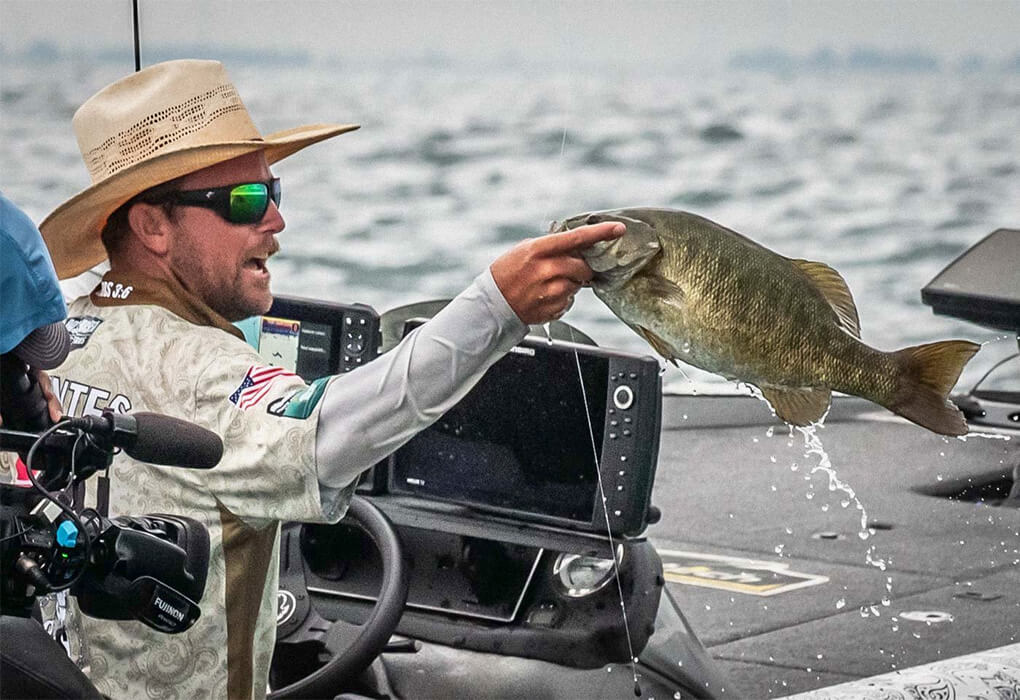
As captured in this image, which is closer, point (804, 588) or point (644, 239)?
point (644, 239)

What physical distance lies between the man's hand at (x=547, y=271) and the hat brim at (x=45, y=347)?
1.31ft

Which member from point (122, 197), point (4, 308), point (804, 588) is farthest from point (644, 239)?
point (804, 588)

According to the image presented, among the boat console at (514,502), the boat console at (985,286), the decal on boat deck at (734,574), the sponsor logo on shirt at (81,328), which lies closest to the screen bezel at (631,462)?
the boat console at (514,502)

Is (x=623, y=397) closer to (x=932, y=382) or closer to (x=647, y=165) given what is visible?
(x=932, y=382)

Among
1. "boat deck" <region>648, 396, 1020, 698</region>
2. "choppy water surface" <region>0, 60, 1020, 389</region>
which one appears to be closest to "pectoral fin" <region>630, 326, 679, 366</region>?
"boat deck" <region>648, 396, 1020, 698</region>

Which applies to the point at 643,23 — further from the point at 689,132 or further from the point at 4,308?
the point at 689,132

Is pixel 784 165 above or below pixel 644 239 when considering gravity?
below

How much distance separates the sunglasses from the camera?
1.87m

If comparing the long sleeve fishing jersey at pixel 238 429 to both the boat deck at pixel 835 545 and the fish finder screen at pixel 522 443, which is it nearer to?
the fish finder screen at pixel 522 443

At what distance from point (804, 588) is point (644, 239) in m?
2.48

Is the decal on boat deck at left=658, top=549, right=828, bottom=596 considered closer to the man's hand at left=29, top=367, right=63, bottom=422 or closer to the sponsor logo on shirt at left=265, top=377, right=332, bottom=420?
the sponsor logo on shirt at left=265, top=377, right=332, bottom=420

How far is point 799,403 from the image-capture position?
5.15 feet

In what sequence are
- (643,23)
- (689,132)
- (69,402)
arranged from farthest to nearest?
(689,132)
(643,23)
(69,402)

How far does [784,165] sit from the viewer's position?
429 inches
